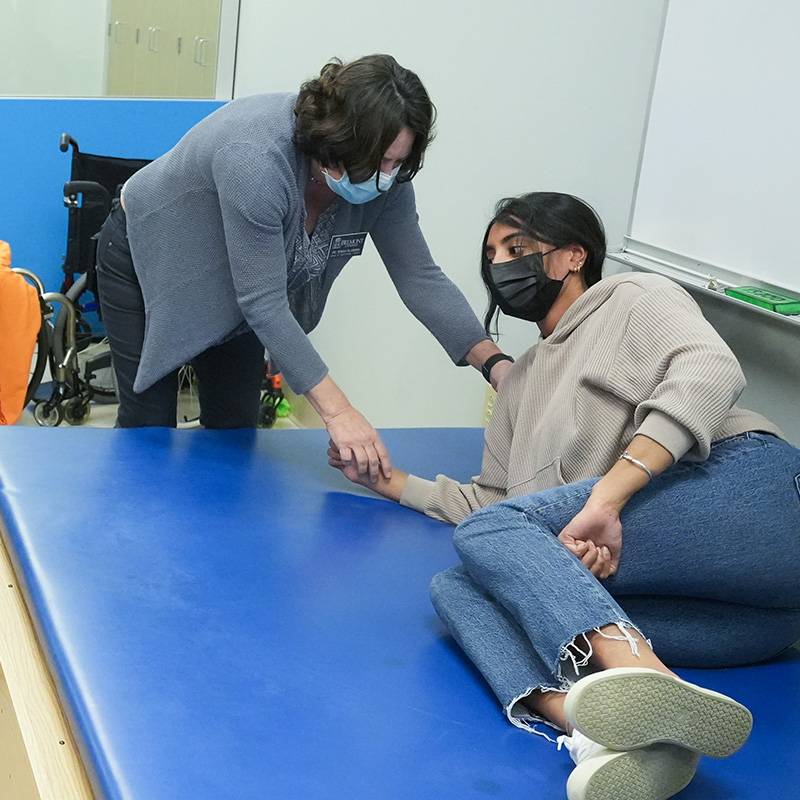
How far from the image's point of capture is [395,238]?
2.16 m

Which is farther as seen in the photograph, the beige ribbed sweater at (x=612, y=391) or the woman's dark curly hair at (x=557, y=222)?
the woman's dark curly hair at (x=557, y=222)

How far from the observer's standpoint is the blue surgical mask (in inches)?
71.0

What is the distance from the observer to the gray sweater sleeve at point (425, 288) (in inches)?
84.9

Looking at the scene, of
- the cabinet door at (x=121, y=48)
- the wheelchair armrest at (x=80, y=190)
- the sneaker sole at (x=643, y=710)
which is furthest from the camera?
the cabinet door at (x=121, y=48)

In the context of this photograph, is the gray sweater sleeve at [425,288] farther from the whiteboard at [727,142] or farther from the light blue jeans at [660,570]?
the light blue jeans at [660,570]

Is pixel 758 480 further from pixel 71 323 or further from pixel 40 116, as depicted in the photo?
pixel 40 116

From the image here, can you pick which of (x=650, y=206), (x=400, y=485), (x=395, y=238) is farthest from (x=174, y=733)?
(x=650, y=206)

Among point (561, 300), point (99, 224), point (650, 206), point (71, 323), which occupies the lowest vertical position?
point (71, 323)

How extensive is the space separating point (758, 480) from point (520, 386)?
1.68 feet

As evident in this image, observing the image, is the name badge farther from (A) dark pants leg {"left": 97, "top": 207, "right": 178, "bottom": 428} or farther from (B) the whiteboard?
(B) the whiteboard

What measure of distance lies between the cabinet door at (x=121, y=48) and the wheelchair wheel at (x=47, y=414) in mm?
1359

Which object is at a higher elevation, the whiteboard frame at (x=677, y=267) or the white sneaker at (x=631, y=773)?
the whiteboard frame at (x=677, y=267)

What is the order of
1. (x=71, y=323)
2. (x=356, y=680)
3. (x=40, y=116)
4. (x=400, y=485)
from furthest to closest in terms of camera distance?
(x=40, y=116)
(x=71, y=323)
(x=400, y=485)
(x=356, y=680)

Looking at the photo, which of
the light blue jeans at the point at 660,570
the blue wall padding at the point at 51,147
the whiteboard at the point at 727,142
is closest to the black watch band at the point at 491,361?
the whiteboard at the point at 727,142
